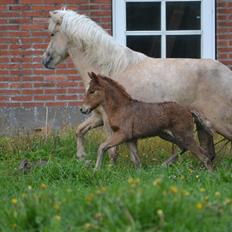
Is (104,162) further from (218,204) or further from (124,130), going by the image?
(218,204)

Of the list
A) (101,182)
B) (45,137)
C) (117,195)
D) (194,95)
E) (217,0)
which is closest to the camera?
(117,195)

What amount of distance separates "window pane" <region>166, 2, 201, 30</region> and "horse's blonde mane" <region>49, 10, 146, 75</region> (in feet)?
7.46

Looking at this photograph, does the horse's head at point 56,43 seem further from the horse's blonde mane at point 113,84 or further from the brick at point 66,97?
the brick at point 66,97

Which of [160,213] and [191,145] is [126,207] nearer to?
[160,213]

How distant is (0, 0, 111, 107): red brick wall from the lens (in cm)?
1223

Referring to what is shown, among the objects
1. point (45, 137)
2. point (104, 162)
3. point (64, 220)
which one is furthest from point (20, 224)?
point (45, 137)

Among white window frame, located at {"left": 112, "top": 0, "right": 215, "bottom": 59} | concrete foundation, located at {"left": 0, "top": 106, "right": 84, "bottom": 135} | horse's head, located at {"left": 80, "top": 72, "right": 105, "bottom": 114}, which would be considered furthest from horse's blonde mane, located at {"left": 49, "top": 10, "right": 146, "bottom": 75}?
concrete foundation, located at {"left": 0, "top": 106, "right": 84, "bottom": 135}

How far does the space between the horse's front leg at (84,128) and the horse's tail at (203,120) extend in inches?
46.2

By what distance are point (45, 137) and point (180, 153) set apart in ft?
7.28

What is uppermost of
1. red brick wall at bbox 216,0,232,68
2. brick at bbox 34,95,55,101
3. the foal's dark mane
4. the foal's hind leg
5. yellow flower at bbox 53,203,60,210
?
red brick wall at bbox 216,0,232,68

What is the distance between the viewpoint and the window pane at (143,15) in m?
12.2

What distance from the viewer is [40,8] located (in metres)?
12.2

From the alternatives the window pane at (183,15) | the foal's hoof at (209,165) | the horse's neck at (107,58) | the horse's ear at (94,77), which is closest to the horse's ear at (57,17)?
the horse's neck at (107,58)

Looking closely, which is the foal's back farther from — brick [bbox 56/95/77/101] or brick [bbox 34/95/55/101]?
brick [bbox 34/95/55/101]
